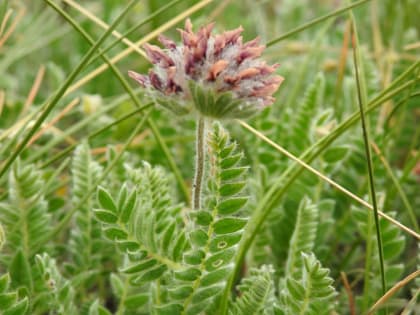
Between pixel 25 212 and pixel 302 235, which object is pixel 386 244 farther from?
pixel 25 212

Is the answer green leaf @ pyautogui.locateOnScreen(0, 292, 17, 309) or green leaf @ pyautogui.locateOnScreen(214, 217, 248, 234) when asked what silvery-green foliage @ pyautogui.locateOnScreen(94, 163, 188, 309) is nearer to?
green leaf @ pyautogui.locateOnScreen(214, 217, 248, 234)

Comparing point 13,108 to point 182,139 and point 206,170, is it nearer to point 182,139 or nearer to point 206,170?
point 182,139

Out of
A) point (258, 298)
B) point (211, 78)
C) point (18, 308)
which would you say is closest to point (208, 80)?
point (211, 78)

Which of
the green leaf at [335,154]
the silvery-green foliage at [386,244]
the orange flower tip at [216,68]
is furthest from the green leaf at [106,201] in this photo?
the green leaf at [335,154]

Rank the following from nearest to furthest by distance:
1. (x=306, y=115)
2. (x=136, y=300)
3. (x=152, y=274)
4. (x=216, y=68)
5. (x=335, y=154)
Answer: (x=216, y=68)
(x=152, y=274)
(x=136, y=300)
(x=335, y=154)
(x=306, y=115)

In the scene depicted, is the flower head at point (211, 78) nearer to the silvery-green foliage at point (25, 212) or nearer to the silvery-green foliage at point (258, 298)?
the silvery-green foliage at point (258, 298)

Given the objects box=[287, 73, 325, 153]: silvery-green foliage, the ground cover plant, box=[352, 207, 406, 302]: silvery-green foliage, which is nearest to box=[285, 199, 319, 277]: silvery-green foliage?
the ground cover plant
